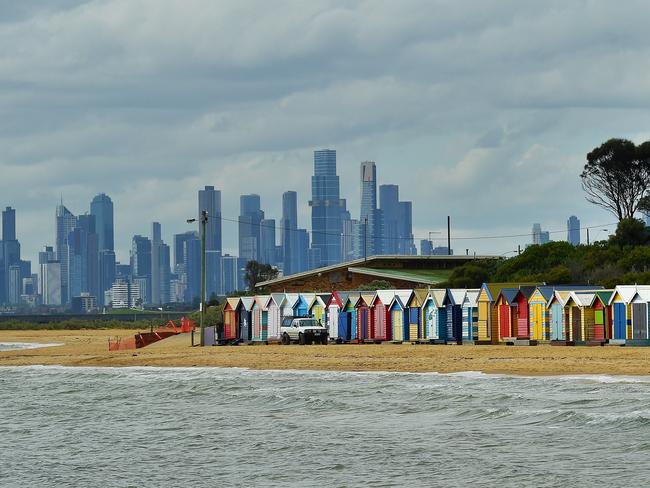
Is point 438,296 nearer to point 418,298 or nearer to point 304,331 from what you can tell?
point 418,298

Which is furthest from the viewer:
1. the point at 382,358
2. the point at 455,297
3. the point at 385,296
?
the point at 385,296

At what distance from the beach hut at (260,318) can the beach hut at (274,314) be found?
214 millimetres

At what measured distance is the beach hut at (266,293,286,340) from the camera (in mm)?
67688

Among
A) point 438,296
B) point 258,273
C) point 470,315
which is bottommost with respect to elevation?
point 470,315

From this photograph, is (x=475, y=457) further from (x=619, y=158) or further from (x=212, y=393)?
(x=619, y=158)

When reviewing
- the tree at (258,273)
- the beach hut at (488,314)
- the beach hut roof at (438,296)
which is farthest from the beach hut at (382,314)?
the tree at (258,273)

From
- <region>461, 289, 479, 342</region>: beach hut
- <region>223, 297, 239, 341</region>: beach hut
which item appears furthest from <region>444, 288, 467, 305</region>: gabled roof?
<region>223, 297, 239, 341</region>: beach hut

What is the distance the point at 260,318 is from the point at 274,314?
4.08 ft

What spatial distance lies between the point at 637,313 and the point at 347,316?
1829cm

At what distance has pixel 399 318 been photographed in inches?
2443

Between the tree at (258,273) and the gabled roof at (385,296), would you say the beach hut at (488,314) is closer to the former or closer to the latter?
the gabled roof at (385,296)

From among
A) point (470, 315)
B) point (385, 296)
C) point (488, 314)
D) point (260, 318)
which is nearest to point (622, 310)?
point (488, 314)

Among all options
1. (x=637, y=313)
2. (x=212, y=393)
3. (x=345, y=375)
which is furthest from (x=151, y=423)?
(x=637, y=313)

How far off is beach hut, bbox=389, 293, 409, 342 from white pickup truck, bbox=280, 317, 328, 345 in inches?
154
